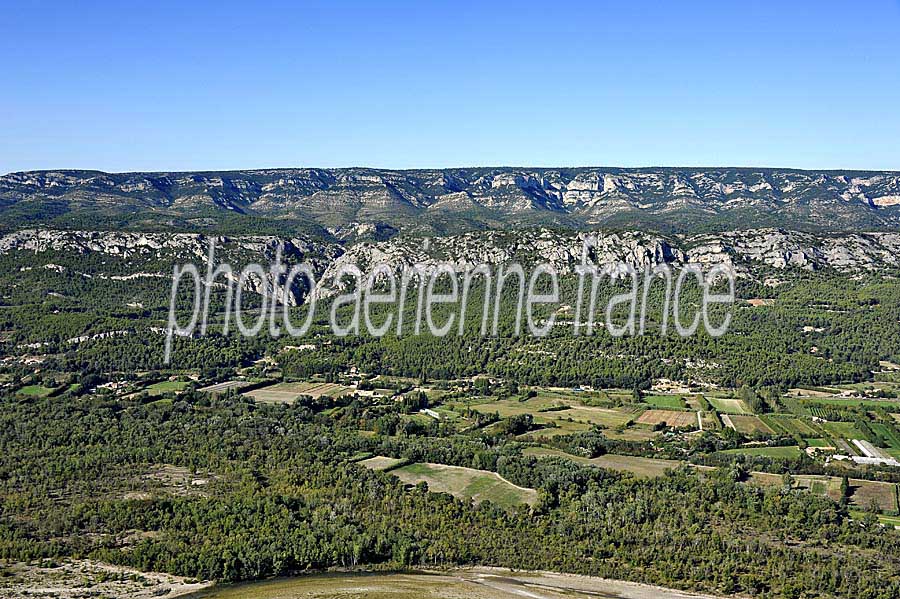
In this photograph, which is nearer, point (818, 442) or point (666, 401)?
point (818, 442)

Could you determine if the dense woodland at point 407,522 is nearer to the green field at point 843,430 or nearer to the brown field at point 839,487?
the brown field at point 839,487

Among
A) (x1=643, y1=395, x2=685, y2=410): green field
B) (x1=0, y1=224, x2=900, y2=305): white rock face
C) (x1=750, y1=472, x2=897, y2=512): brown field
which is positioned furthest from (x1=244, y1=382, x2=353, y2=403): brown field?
(x1=0, y1=224, x2=900, y2=305): white rock face

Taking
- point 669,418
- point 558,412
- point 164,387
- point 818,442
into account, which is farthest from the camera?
point 164,387

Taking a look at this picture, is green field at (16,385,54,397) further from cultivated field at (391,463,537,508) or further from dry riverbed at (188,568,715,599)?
dry riverbed at (188,568,715,599)

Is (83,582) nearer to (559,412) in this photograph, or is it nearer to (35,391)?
(559,412)

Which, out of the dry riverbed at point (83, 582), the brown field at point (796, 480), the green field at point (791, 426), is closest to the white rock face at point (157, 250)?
the brown field at point (796, 480)

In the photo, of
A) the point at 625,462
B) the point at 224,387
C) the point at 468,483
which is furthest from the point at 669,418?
the point at 224,387

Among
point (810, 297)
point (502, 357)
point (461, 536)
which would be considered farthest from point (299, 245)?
point (461, 536)
